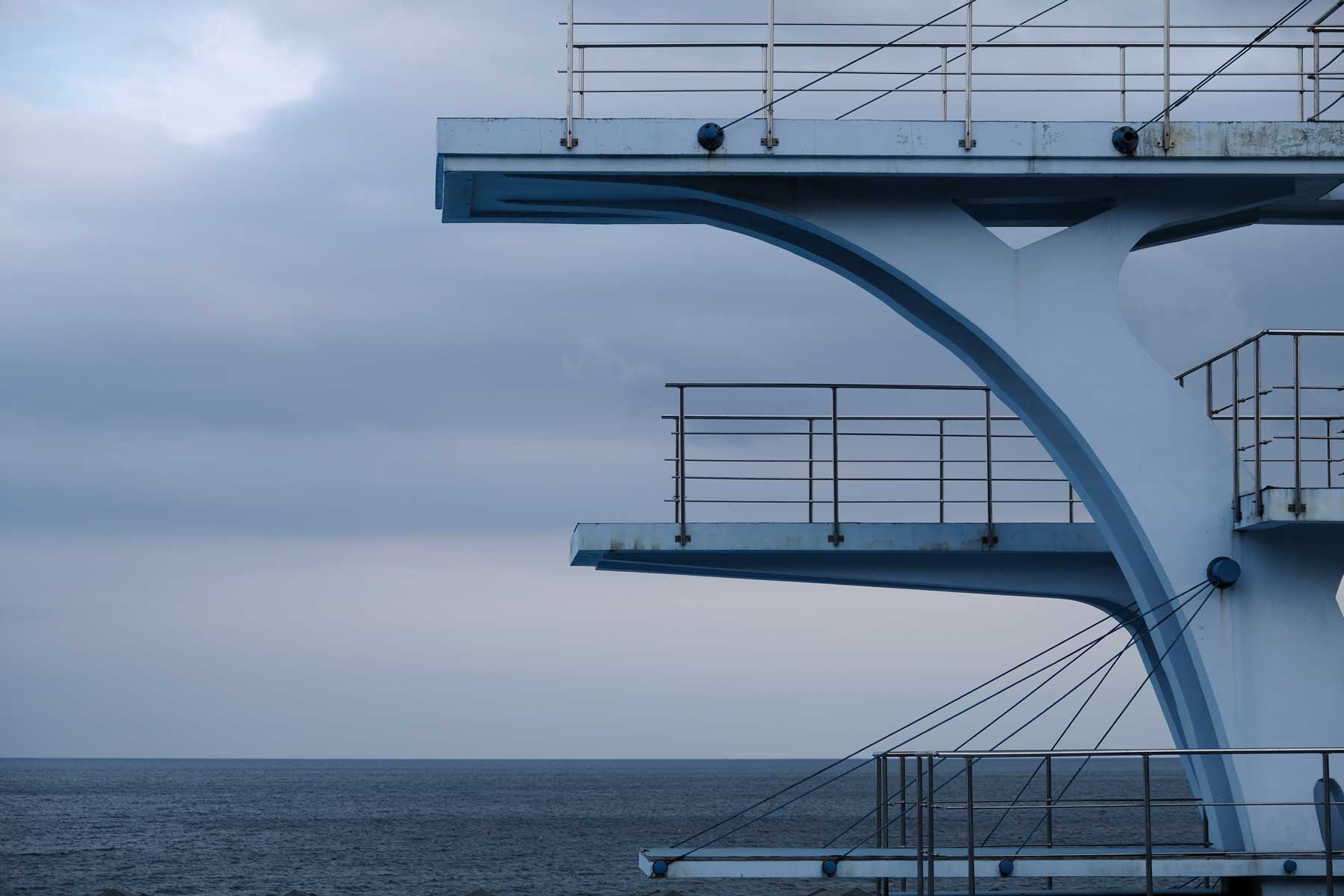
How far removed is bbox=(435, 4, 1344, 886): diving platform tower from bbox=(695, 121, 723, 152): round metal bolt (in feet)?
0.06

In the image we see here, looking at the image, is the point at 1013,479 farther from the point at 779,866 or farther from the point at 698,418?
the point at 779,866

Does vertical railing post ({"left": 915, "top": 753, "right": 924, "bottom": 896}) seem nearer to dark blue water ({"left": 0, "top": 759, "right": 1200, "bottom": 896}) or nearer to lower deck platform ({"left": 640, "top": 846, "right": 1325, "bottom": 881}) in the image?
lower deck platform ({"left": 640, "top": 846, "right": 1325, "bottom": 881})

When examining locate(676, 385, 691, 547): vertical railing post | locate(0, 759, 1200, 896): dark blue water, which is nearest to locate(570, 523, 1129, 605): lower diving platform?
locate(676, 385, 691, 547): vertical railing post

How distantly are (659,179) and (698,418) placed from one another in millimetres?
3083

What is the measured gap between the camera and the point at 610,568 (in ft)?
54.2

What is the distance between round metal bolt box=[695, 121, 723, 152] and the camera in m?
12.9

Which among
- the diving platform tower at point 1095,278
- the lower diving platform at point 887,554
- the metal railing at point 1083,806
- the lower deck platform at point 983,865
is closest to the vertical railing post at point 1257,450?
the diving platform tower at point 1095,278

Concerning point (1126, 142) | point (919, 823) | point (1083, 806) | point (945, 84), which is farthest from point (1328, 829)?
point (945, 84)

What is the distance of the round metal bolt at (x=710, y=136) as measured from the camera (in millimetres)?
12914

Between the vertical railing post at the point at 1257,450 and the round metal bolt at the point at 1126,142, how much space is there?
192cm

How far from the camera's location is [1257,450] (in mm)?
12234

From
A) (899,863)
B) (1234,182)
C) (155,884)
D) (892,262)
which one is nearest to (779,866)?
(899,863)

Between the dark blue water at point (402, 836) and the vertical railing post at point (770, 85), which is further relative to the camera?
the dark blue water at point (402, 836)

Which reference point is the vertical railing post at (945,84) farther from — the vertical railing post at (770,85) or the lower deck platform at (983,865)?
the lower deck platform at (983,865)
